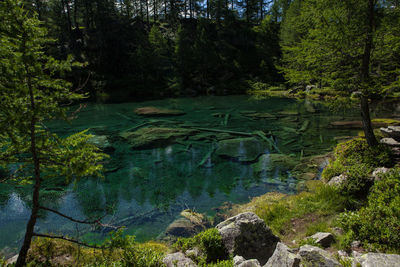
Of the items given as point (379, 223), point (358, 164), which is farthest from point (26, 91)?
point (358, 164)

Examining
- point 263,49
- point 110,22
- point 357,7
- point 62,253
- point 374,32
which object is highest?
point 110,22

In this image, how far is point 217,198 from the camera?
9.55 m

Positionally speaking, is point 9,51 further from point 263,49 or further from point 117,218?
point 263,49

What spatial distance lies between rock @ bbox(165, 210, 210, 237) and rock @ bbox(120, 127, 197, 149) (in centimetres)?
911

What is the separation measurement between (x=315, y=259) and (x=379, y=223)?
215 centimetres

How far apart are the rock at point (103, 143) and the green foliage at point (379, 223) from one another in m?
13.7

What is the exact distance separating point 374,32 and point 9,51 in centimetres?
1135

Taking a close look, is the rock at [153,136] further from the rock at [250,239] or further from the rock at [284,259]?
the rock at [284,259]

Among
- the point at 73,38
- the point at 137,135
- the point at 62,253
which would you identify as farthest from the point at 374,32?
the point at 73,38

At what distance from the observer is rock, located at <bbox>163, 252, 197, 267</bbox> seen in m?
4.59

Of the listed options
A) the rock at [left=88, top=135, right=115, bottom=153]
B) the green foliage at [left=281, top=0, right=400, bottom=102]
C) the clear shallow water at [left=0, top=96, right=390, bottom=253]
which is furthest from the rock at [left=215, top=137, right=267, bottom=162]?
the rock at [left=88, top=135, right=115, bottom=153]

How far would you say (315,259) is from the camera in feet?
12.9

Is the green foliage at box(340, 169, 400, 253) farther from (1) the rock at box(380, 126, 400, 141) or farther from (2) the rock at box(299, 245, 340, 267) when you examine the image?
(1) the rock at box(380, 126, 400, 141)

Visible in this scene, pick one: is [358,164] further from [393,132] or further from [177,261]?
[177,261]
